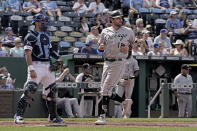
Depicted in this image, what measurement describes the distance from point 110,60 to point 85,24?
8778 millimetres

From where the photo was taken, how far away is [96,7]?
20531mm

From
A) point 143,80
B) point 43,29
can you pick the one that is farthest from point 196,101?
point 43,29

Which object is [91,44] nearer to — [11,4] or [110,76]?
[11,4]

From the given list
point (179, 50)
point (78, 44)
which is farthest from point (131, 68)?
point (78, 44)

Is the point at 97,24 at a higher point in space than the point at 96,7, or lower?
lower

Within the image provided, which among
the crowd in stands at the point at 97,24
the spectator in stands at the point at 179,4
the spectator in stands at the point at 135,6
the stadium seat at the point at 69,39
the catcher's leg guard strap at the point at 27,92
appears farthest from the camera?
the spectator in stands at the point at 179,4

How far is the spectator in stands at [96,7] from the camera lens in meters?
20.4

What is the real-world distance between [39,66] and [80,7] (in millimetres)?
Result: 10502

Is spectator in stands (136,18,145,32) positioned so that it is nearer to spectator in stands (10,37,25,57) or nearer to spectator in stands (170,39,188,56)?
spectator in stands (170,39,188,56)

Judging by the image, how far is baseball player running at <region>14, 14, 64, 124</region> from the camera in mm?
9844

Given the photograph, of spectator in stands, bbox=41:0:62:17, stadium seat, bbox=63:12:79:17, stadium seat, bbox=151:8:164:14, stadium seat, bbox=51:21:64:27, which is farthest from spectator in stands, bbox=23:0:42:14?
stadium seat, bbox=151:8:164:14

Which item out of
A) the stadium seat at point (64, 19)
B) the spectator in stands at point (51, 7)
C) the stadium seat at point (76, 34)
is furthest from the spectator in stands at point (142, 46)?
the spectator in stands at point (51, 7)

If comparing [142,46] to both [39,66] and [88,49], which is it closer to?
[88,49]

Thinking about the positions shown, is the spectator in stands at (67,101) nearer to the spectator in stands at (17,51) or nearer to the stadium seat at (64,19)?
the spectator in stands at (17,51)
